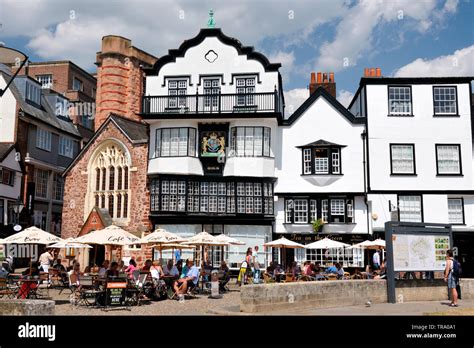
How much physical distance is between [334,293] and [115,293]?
6.81 metres

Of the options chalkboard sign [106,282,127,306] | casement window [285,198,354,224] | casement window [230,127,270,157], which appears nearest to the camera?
chalkboard sign [106,282,127,306]

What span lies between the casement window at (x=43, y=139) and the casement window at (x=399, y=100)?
85.8 ft

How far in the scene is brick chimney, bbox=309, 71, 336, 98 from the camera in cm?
3378

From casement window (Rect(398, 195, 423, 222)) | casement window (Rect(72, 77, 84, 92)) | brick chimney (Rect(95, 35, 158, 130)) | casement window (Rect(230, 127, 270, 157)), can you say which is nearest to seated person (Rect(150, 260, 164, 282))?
casement window (Rect(230, 127, 270, 157))

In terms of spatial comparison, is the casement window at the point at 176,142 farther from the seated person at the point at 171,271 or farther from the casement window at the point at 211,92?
the seated person at the point at 171,271

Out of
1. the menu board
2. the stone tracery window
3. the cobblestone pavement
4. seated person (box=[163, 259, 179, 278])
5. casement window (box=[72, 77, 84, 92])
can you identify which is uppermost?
casement window (box=[72, 77, 84, 92])

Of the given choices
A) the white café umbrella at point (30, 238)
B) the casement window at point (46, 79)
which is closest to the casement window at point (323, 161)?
the white café umbrella at point (30, 238)

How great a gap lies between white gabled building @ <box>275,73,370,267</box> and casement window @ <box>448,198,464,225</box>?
16.2ft

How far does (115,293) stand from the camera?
630 inches

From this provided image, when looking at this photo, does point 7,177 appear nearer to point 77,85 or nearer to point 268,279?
point 77,85

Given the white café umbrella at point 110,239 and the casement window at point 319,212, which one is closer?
the white café umbrella at point 110,239

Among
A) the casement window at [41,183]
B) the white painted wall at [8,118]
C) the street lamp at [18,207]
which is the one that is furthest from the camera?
the casement window at [41,183]

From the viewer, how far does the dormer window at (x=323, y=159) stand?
30.9 metres

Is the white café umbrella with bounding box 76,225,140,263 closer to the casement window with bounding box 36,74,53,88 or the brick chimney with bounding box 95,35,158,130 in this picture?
the brick chimney with bounding box 95,35,158,130
